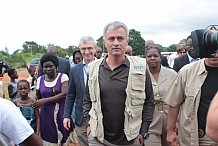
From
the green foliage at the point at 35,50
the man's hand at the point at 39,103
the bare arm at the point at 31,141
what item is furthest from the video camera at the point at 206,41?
the green foliage at the point at 35,50

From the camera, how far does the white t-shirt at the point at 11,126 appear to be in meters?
2.10

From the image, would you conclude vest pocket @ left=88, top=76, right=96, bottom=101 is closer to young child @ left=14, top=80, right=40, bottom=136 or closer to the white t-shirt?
the white t-shirt

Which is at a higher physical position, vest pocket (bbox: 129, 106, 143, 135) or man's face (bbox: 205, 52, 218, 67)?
man's face (bbox: 205, 52, 218, 67)

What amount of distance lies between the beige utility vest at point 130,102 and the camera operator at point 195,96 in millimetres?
336

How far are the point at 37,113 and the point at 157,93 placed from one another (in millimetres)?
1713

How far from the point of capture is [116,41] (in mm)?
3553

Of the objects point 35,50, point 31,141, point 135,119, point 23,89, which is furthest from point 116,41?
point 35,50

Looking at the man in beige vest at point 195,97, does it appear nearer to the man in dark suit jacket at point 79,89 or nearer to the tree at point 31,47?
the man in dark suit jacket at point 79,89

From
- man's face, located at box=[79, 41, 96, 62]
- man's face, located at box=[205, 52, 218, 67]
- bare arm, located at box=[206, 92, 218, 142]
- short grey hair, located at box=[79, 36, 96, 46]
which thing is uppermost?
short grey hair, located at box=[79, 36, 96, 46]

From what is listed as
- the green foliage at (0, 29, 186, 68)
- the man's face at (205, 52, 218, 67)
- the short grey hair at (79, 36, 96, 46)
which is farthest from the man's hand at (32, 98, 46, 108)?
the green foliage at (0, 29, 186, 68)

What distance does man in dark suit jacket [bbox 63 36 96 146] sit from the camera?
14.2 feet

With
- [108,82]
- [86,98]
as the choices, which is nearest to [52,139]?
[86,98]

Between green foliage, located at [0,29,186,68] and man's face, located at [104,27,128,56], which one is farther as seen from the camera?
green foliage, located at [0,29,186,68]

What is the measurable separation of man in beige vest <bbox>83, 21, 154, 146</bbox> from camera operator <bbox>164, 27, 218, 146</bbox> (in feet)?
1.00
